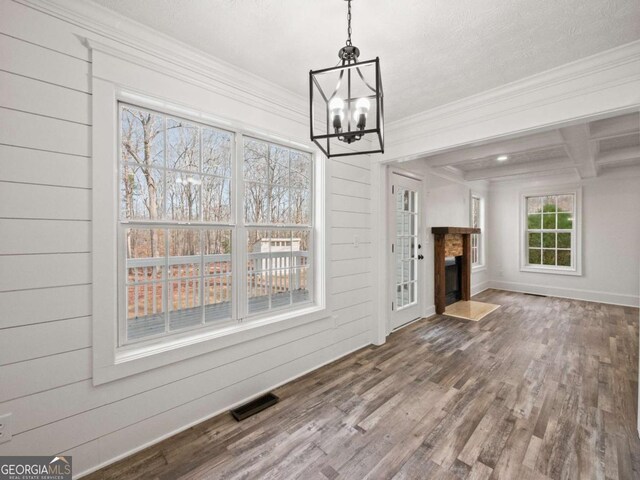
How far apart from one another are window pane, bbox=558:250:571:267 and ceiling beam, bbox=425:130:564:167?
12.1 ft

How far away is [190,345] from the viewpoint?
6.67ft

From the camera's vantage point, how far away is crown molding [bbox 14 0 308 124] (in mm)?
1637

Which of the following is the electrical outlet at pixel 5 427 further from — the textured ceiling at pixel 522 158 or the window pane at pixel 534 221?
the window pane at pixel 534 221

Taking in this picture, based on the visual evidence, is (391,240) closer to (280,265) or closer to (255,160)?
(280,265)

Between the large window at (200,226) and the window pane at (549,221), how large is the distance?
245 inches

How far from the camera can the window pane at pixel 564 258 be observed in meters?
6.03

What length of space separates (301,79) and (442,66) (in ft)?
3.79

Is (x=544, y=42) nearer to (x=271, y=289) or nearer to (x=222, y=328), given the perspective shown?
(x=271, y=289)

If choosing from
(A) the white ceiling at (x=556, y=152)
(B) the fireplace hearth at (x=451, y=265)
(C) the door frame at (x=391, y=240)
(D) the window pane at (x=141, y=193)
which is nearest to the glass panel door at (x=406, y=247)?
(C) the door frame at (x=391, y=240)

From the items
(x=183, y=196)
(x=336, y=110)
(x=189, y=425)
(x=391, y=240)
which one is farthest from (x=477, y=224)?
(x=189, y=425)

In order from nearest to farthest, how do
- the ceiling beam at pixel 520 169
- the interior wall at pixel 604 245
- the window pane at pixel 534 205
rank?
1. the ceiling beam at pixel 520 169
2. the interior wall at pixel 604 245
3. the window pane at pixel 534 205

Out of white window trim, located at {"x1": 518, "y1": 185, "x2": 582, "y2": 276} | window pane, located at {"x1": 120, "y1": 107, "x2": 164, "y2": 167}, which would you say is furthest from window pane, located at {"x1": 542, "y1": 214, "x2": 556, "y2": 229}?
window pane, located at {"x1": 120, "y1": 107, "x2": 164, "y2": 167}

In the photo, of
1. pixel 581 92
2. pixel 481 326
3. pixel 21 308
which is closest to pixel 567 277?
pixel 481 326

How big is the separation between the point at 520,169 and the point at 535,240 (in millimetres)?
2164
